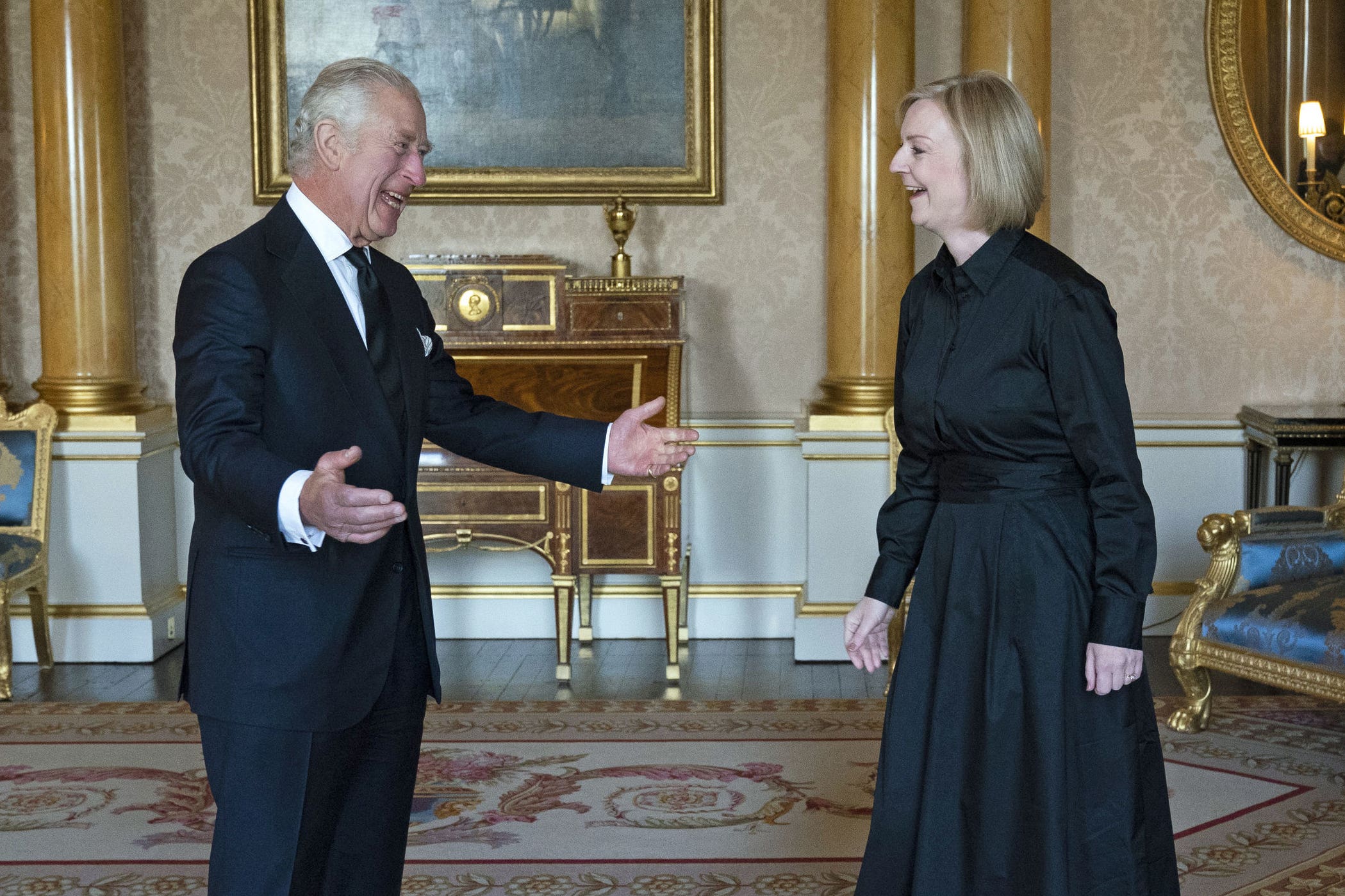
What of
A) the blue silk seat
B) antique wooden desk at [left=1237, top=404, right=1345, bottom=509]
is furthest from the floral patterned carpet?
antique wooden desk at [left=1237, top=404, right=1345, bottom=509]

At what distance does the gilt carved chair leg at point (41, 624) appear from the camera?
15.9 feet

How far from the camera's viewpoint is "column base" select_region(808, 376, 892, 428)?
5074 mm

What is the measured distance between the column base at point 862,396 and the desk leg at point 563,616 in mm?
1156

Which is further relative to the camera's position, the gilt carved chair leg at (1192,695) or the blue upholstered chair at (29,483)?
the blue upholstered chair at (29,483)

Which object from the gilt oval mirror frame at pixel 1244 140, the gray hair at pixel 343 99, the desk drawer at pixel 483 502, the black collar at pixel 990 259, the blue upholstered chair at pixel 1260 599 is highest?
the gilt oval mirror frame at pixel 1244 140

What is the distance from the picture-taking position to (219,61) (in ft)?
17.8

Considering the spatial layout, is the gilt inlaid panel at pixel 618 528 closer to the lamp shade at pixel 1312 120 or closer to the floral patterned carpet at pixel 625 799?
the floral patterned carpet at pixel 625 799

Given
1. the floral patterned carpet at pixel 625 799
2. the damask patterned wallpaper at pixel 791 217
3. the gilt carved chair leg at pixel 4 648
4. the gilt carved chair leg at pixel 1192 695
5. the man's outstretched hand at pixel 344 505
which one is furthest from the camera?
the damask patterned wallpaper at pixel 791 217

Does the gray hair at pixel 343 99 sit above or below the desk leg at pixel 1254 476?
above

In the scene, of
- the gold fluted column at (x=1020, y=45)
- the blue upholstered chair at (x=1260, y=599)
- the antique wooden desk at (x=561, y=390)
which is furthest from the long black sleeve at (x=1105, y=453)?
the gold fluted column at (x=1020, y=45)

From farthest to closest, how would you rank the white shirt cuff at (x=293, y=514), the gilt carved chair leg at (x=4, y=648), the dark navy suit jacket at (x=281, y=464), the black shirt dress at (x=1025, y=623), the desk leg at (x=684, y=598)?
the desk leg at (x=684, y=598)
the gilt carved chair leg at (x=4, y=648)
the black shirt dress at (x=1025, y=623)
the dark navy suit jacket at (x=281, y=464)
the white shirt cuff at (x=293, y=514)

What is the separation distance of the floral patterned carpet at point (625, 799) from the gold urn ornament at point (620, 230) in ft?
5.45

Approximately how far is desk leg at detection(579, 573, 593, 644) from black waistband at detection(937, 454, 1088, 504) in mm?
3345

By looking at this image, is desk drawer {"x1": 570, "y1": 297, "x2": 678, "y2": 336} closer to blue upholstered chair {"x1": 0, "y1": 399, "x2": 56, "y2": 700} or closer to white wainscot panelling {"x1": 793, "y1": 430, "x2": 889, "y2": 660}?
white wainscot panelling {"x1": 793, "y1": 430, "x2": 889, "y2": 660}
